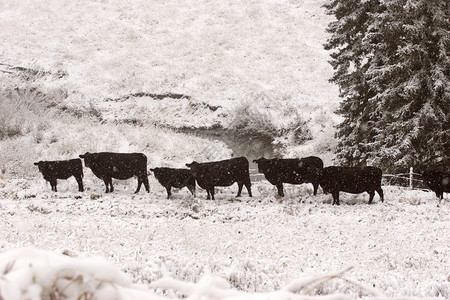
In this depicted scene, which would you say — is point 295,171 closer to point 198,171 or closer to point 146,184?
point 198,171

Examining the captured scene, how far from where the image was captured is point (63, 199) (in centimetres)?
1360

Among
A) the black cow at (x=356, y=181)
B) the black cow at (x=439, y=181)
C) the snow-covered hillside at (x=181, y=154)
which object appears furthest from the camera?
the black cow at (x=356, y=181)

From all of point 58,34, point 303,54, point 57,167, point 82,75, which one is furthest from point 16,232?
point 58,34

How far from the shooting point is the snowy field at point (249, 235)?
473 centimetres

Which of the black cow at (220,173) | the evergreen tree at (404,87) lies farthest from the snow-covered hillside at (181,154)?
the evergreen tree at (404,87)

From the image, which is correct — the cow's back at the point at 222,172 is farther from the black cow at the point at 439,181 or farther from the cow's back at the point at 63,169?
the black cow at the point at 439,181

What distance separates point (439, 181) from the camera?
13258mm

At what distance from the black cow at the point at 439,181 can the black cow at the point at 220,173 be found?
20.9 ft

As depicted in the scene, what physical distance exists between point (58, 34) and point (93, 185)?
2900cm

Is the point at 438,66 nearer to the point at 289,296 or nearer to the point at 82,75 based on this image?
the point at 289,296

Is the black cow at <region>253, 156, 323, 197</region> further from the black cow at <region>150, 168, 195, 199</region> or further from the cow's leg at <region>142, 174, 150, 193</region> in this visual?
the cow's leg at <region>142, 174, 150, 193</region>

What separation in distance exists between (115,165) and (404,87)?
11897 mm

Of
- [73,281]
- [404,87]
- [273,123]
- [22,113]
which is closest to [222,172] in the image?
[404,87]

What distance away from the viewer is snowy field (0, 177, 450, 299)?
473 cm
